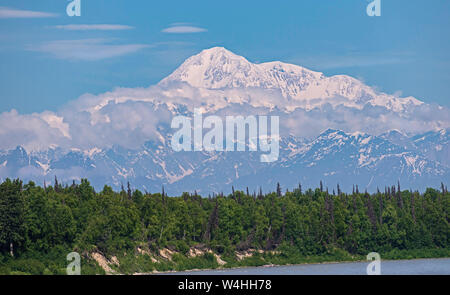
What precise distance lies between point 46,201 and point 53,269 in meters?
16.0

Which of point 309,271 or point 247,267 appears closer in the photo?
point 309,271

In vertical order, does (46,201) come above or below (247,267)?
above

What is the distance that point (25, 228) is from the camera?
156m

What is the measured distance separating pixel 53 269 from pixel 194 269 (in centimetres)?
4123

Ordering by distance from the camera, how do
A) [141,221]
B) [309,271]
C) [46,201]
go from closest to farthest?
[46,201] → [309,271] → [141,221]

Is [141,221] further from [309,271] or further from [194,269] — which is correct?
[309,271]
